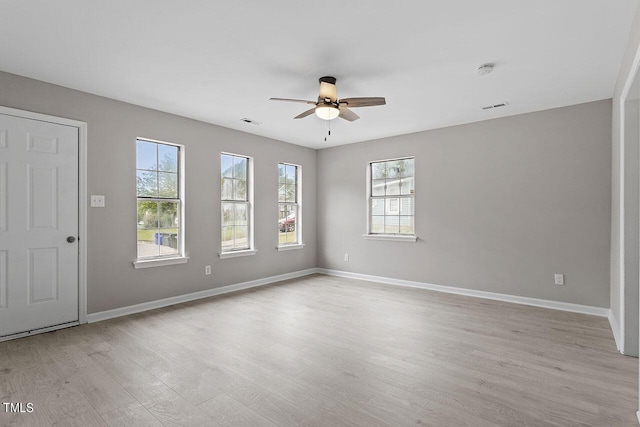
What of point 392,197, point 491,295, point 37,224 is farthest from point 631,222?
point 37,224

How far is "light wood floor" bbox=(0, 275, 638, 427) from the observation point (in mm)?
2047

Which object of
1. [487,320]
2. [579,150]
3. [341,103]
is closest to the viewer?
[341,103]

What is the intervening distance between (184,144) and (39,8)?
2.45 m

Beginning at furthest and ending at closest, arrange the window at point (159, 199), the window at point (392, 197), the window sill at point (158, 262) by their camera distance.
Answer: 1. the window at point (392, 197)
2. the window at point (159, 199)
3. the window sill at point (158, 262)

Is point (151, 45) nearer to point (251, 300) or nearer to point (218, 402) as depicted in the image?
point (218, 402)

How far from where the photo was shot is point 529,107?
4238 millimetres

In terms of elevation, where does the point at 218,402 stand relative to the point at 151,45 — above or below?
below

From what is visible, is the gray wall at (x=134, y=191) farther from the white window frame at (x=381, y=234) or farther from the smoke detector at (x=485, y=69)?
the smoke detector at (x=485, y=69)

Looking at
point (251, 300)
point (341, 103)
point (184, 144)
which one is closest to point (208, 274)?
point (251, 300)

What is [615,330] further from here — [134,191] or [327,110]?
[134,191]

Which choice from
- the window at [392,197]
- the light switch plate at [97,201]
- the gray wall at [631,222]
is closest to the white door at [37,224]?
the light switch plate at [97,201]

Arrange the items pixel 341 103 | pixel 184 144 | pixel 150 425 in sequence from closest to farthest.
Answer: pixel 150 425 < pixel 341 103 < pixel 184 144

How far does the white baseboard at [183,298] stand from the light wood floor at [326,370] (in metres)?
0.15

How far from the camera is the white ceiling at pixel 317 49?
2260mm
